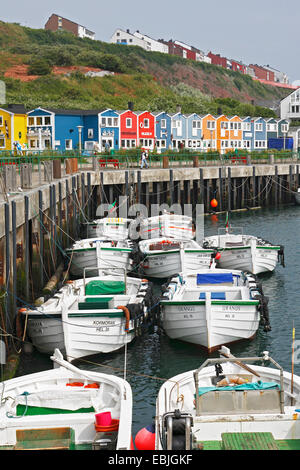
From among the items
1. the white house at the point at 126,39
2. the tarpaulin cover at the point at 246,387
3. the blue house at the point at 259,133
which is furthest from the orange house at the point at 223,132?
the white house at the point at 126,39

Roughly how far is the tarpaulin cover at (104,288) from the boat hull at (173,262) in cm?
630

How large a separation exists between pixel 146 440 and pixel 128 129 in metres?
70.3

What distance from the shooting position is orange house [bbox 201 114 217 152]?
3600 inches

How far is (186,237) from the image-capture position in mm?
34656

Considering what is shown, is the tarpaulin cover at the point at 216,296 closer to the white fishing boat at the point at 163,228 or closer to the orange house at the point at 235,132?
the white fishing boat at the point at 163,228

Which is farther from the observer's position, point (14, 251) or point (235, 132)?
point (235, 132)

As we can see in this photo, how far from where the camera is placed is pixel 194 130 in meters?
90.4

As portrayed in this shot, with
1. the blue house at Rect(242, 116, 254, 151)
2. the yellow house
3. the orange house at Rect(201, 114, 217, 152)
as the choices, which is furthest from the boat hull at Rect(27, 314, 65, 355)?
the blue house at Rect(242, 116, 254, 151)

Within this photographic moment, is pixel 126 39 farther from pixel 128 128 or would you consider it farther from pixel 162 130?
pixel 128 128

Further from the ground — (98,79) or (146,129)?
(98,79)

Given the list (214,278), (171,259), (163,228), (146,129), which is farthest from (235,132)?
(214,278)

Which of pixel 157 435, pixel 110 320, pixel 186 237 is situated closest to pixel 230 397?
pixel 157 435

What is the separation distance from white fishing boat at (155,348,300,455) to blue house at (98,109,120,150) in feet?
208
